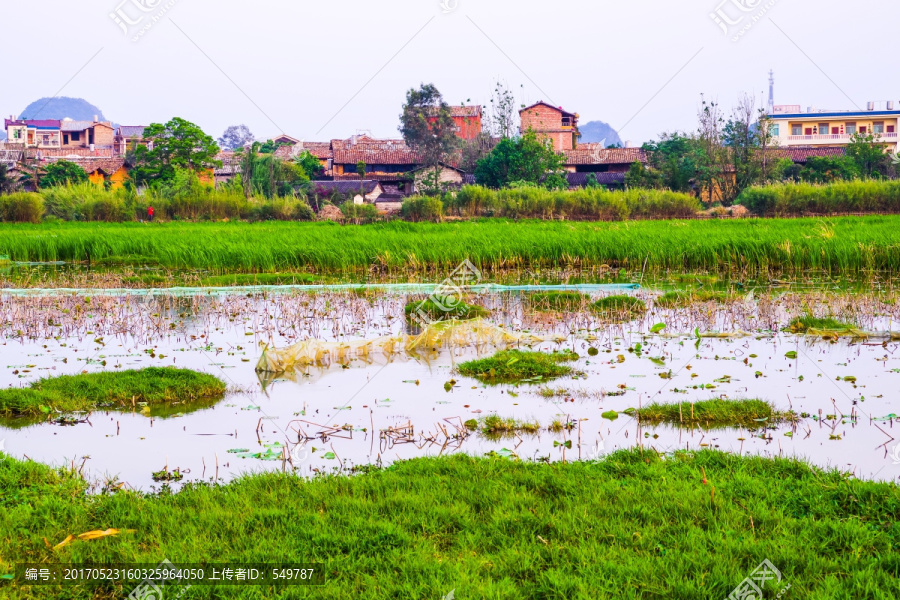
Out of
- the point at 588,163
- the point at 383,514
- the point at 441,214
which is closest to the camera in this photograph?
the point at 383,514

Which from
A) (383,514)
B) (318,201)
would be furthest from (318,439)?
(318,201)

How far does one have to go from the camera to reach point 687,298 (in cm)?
1058

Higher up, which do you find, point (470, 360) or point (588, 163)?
point (588, 163)

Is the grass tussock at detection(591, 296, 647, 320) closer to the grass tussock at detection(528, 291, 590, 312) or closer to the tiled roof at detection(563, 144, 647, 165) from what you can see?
the grass tussock at detection(528, 291, 590, 312)

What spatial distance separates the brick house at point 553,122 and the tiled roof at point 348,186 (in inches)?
521

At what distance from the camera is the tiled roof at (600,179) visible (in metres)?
38.8

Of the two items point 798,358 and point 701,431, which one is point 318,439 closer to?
point 701,431

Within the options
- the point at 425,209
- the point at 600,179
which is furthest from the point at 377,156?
the point at 425,209

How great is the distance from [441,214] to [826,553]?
22485 millimetres

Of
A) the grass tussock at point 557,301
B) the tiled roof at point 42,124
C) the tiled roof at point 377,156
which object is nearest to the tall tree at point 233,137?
the tiled roof at point 42,124

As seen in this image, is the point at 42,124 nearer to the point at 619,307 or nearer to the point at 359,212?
the point at 359,212

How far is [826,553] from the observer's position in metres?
3.09

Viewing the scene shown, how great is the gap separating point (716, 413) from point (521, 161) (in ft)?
97.4

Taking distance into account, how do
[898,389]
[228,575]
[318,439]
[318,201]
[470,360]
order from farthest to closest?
1. [318,201]
2. [470,360]
3. [898,389]
4. [318,439]
5. [228,575]
